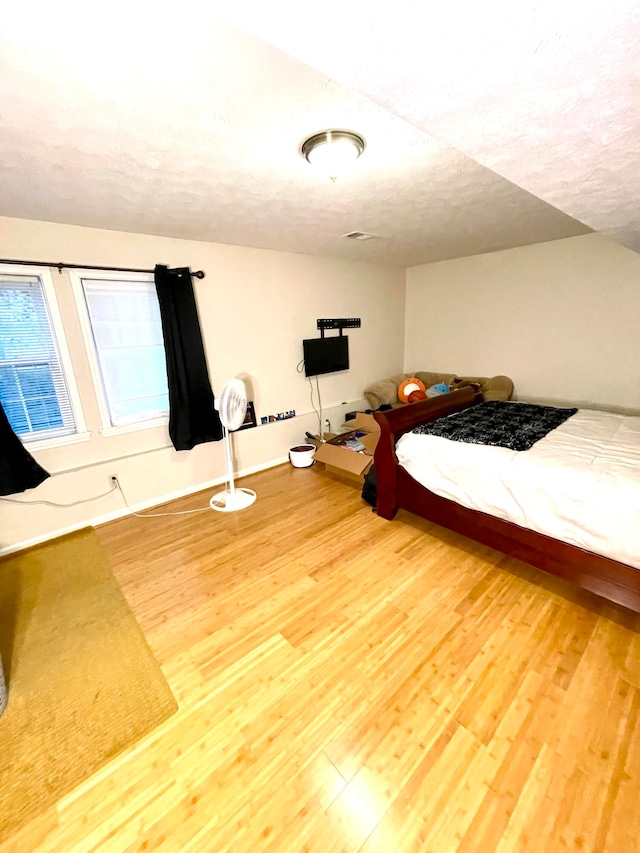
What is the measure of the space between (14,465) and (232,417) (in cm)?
154

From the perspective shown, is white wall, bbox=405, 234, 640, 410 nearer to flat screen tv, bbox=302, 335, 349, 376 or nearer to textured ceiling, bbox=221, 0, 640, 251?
flat screen tv, bbox=302, 335, 349, 376

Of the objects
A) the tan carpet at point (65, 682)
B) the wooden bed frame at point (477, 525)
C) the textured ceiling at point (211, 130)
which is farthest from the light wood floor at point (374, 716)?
the textured ceiling at point (211, 130)

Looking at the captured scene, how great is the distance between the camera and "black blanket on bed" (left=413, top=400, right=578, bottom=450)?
2311 millimetres

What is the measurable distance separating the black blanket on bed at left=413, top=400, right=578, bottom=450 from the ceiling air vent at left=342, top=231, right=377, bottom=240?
71.5 inches

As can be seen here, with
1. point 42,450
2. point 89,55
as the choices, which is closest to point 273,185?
point 89,55

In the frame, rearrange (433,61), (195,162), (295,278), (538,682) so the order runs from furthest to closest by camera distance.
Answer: (295,278) → (195,162) → (538,682) → (433,61)

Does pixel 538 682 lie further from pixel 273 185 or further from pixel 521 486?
pixel 273 185

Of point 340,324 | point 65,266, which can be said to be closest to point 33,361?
point 65,266

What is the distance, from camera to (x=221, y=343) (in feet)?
11.0

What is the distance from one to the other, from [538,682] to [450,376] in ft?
12.3

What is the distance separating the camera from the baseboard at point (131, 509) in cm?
261

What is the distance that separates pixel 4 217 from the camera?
2281 millimetres

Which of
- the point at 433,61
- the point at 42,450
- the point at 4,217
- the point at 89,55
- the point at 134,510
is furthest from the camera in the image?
the point at 134,510

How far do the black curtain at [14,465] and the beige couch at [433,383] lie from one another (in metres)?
3.63
